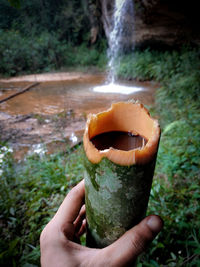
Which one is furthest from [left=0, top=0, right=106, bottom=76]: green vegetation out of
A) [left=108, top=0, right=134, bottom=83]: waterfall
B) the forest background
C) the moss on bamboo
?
the moss on bamboo

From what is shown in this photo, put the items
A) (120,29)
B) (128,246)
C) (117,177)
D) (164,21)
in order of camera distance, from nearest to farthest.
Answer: (117,177), (128,246), (164,21), (120,29)

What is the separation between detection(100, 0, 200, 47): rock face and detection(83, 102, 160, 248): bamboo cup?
7.08m

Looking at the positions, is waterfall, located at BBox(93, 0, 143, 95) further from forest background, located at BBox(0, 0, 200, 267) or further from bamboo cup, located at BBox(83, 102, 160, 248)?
bamboo cup, located at BBox(83, 102, 160, 248)

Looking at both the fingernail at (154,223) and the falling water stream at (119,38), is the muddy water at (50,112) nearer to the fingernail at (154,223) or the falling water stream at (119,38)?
the falling water stream at (119,38)

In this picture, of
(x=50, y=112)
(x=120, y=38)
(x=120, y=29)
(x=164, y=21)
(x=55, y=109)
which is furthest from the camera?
(x=120, y=38)

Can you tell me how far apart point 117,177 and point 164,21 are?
8.49m

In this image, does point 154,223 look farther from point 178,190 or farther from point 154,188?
point 178,190

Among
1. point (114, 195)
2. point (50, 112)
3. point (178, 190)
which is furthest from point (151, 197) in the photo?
point (50, 112)

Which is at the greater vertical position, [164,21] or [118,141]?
[164,21]

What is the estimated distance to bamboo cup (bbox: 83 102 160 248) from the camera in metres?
0.58

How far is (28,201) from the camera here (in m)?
2.07

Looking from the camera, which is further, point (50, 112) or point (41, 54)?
point (41, 54)

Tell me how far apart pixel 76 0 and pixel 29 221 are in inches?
632

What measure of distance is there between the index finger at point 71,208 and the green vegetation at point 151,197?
778mm
